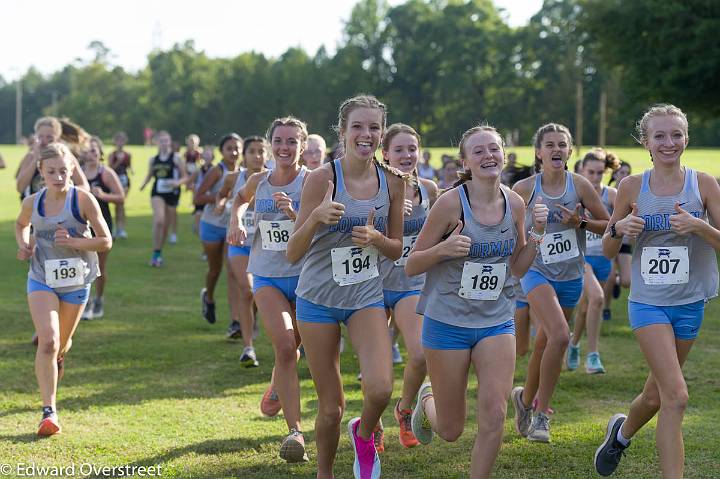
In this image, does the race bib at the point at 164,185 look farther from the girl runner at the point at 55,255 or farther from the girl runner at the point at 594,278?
the girl runner at the point at 55,255

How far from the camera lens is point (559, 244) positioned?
7121 mm

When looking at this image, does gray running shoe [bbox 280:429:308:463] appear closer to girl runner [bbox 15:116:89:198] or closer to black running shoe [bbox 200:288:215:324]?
girl runner [bbox 15:116:89:198]

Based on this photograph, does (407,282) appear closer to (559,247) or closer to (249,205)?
(559,247)

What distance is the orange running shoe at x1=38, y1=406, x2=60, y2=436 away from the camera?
6750 mm

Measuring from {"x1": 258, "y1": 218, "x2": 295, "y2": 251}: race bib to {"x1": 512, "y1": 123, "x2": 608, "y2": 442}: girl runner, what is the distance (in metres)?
1.59

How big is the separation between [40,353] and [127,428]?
75 centimetres

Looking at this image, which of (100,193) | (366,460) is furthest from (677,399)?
(100,193)

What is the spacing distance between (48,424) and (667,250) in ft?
13.0

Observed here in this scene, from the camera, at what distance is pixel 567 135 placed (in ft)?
23.5

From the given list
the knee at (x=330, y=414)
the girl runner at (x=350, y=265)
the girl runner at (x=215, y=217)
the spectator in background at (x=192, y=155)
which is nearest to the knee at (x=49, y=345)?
the girl runner at (x=350, y=265)

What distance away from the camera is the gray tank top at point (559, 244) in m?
7.09

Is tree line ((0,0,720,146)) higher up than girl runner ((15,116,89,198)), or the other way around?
tree line ((0,0,720,146))

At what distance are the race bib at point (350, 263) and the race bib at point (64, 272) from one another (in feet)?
7.93

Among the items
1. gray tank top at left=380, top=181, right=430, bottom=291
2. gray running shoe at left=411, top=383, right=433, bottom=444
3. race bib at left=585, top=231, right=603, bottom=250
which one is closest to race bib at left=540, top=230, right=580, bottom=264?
gray tank top at left=380, top=181, right=430, bottom=291
